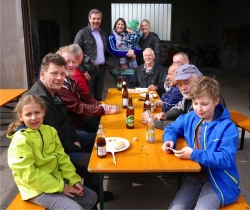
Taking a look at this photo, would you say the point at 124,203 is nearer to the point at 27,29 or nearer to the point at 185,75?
the point at 185,75

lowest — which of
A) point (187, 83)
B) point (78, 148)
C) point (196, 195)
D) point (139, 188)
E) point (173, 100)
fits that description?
point (139, 188)

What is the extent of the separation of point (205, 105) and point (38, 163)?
116cm

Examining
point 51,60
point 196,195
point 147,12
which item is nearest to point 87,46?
point 51,60

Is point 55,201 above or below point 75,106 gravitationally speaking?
below

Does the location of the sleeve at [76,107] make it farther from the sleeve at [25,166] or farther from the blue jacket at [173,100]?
the sleeve at [25,166]

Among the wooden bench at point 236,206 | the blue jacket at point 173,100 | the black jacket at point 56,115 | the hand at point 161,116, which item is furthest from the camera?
the blue jacket at point 173,100

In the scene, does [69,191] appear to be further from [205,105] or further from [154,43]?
[154,43]

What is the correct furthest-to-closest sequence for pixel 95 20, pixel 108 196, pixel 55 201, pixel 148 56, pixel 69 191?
1. pixel 95 20
2. pixel 148 56
3. pixel 108 196
4. pixel 69 191
5. pixel 55 201

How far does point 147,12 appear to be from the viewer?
16766mm

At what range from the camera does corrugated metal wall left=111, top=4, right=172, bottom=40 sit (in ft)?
54.0

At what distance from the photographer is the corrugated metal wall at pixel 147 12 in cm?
1645

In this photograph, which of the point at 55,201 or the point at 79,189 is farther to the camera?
the point at 79,189

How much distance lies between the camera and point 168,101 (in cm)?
267

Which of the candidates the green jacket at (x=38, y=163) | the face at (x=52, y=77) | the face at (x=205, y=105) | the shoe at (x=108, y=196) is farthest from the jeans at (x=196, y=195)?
the face at (x=52, y=77)
